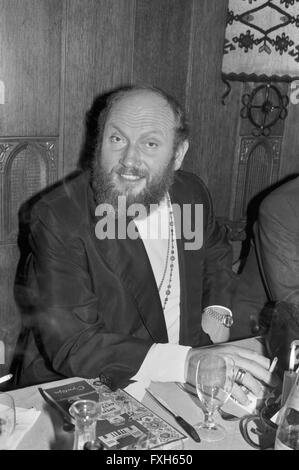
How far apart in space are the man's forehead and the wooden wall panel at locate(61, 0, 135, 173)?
677mm

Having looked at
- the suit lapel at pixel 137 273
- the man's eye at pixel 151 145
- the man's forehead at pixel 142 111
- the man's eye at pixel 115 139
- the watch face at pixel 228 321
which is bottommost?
the watch face at pixel 228 321

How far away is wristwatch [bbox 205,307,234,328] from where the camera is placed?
2.11 meters

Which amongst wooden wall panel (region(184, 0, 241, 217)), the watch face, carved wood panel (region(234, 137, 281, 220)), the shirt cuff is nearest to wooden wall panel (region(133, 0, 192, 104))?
wooden wall panel (region(184, 0, 241, 217))

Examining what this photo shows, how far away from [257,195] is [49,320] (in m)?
2.08

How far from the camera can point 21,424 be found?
1.26m

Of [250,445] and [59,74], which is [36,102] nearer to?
[59,74]

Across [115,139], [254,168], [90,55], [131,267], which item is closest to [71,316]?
[131,267]

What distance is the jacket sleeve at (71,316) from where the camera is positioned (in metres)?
1.57

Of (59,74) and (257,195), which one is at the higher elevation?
(59,74)

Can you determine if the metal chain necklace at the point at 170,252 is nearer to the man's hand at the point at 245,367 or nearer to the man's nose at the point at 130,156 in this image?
the man's nose at the point at 130,156

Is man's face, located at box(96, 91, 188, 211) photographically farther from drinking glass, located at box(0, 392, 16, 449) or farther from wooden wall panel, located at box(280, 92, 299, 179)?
wooden wall panel, located at box(280, 92, 299, 179)

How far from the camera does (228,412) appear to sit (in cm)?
139

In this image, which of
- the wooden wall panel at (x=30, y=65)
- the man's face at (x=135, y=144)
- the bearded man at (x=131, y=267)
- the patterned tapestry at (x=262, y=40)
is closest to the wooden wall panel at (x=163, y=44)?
the patterned tapestry at (x=262, y=40)
